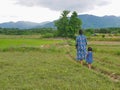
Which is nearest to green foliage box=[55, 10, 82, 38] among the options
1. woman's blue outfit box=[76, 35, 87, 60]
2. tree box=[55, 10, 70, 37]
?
tree box=[55, 10, 70, 37]

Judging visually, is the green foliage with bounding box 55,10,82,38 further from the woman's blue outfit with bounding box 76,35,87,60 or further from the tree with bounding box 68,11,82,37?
the woman's blue outfit with bounding box 76,35,87,60

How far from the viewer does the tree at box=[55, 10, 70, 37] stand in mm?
80688

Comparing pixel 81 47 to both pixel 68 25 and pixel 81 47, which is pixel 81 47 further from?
pixel 68 25

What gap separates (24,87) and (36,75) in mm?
2868

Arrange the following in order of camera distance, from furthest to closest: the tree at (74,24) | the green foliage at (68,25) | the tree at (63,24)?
the tree at (63,24), the green foliage at (68,25), the tree at (74,24)

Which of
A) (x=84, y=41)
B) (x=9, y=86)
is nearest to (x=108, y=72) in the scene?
(x=84, y=41)

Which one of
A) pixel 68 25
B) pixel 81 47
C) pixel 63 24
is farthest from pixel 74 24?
pixel 81 47

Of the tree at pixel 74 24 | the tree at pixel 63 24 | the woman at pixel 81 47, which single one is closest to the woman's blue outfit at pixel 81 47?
the woman at pixel 81 47

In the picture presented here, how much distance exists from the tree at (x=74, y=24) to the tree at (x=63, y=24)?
56.7 inches

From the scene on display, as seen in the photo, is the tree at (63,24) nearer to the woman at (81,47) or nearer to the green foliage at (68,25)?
the green foliage at (68,25)

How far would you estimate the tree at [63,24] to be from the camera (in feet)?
265

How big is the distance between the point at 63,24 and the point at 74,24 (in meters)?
4.18

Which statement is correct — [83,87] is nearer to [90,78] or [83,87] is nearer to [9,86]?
[90,78]

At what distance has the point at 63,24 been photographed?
81625 mm
